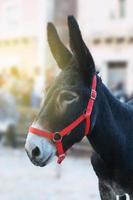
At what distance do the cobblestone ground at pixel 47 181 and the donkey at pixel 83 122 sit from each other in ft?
11.6

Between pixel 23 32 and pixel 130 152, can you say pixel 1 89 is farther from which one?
pixel 23 32

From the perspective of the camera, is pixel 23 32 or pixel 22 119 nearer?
pixel 22 119

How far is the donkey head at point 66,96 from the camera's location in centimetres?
415

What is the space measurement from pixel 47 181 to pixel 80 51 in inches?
226

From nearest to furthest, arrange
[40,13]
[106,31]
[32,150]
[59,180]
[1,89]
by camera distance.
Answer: [32,150], [59,180], [1,89], [106,31], [40,13]

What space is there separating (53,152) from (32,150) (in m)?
0.18

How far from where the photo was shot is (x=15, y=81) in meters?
15.0

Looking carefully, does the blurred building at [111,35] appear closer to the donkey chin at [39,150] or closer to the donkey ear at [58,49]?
the donkey ear at [58,49]

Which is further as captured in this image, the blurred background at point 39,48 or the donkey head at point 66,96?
the blurred background at point 39,48

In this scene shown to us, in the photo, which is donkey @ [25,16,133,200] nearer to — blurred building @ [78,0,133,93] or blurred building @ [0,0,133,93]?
blurred building @ [0,0,133,93]

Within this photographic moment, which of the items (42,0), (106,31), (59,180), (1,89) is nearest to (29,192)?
(59,180)

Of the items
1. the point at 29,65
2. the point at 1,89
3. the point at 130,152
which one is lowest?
the point at 29,65

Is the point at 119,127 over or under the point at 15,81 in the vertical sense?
over

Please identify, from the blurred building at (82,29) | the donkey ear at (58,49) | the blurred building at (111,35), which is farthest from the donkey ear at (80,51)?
the blurred building at (111,35)
